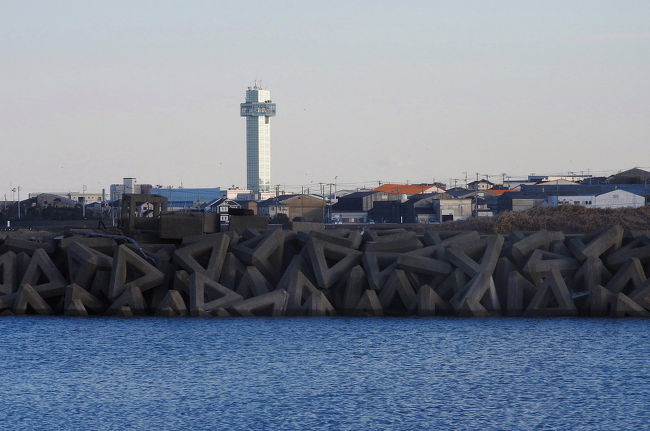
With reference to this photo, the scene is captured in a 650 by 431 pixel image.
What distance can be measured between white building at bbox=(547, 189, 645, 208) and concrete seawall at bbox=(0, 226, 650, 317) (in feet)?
191

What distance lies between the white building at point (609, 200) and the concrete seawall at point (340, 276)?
191 feet

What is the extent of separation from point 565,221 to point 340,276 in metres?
36.4

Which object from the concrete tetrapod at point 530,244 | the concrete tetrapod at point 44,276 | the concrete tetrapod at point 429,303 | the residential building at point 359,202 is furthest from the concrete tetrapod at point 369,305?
the residential building at point 359,202

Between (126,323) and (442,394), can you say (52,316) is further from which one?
(442,394)

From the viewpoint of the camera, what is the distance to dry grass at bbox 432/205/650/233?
66562 mm

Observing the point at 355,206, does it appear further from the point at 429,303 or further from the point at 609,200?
the point at 429,303

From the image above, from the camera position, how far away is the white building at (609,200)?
92.1m

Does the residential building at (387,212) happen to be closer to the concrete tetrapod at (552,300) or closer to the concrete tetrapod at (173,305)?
the concrete tetrapod at (173,305)

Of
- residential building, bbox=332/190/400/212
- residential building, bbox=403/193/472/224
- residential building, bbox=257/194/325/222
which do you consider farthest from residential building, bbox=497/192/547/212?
residential building, bbox=257/194/325/222

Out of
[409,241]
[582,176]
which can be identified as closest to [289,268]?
[409,241]

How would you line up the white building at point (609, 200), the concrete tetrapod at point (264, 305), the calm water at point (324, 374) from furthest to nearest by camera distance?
the white building at point (609, 200) → the concrete tetrapod at point (264, 305) → the calm water at point (324, 374)

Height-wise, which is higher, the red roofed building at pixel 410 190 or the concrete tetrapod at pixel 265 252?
the red roofed building at pixel 410 190

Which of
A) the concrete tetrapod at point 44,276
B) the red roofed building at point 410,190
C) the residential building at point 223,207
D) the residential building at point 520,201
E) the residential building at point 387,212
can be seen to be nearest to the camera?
the concrete tetrapod at point 44,276

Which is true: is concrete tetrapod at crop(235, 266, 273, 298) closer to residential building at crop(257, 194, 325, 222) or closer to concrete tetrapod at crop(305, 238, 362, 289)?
concrete tetrapod at crop(305, 238, 362, 289)
